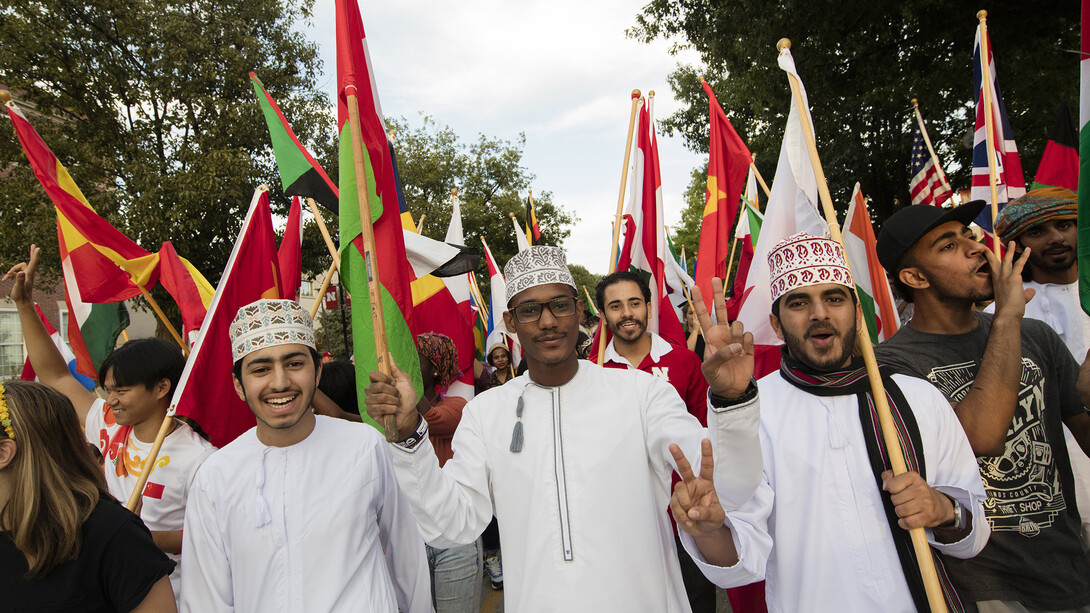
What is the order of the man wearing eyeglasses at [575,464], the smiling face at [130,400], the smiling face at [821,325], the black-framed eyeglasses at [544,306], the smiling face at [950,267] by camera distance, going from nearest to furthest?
the man wearing eyeglasses at [575,464] → the smiling face at [821,325] → the black-framed eyeglasses at [544,306] → the smiling face at [950,267] → the smiling face at [130,400]

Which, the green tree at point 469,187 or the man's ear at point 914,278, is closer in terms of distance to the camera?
the man's ear at point 914,278

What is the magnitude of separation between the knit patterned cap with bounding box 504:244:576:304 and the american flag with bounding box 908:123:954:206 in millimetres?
5094

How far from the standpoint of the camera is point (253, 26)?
16.3 metres

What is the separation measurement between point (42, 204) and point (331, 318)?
2136 cm

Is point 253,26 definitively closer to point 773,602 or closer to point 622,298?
point 622,298

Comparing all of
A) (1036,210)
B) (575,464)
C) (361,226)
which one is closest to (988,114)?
(1036,210)

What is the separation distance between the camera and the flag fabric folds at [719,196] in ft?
13.8

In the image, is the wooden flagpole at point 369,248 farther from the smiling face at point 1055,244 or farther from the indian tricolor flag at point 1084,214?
the smiling face at point 1055,244

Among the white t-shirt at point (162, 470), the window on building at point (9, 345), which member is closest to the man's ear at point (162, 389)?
the white t-shirt at point (162, 470)

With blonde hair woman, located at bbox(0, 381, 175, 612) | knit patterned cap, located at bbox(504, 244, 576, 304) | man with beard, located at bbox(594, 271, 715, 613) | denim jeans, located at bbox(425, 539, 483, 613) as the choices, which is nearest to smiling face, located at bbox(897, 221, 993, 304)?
knit patterned cap, located at bbox(504, 244, 576, 304)

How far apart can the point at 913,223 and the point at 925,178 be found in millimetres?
4711

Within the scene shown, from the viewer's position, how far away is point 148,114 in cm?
1531

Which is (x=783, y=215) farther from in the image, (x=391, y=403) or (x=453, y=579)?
(x=453, y=579)

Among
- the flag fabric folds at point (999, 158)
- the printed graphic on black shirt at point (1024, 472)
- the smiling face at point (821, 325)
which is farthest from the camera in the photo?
the flag fabric folds at point (999, 158)
